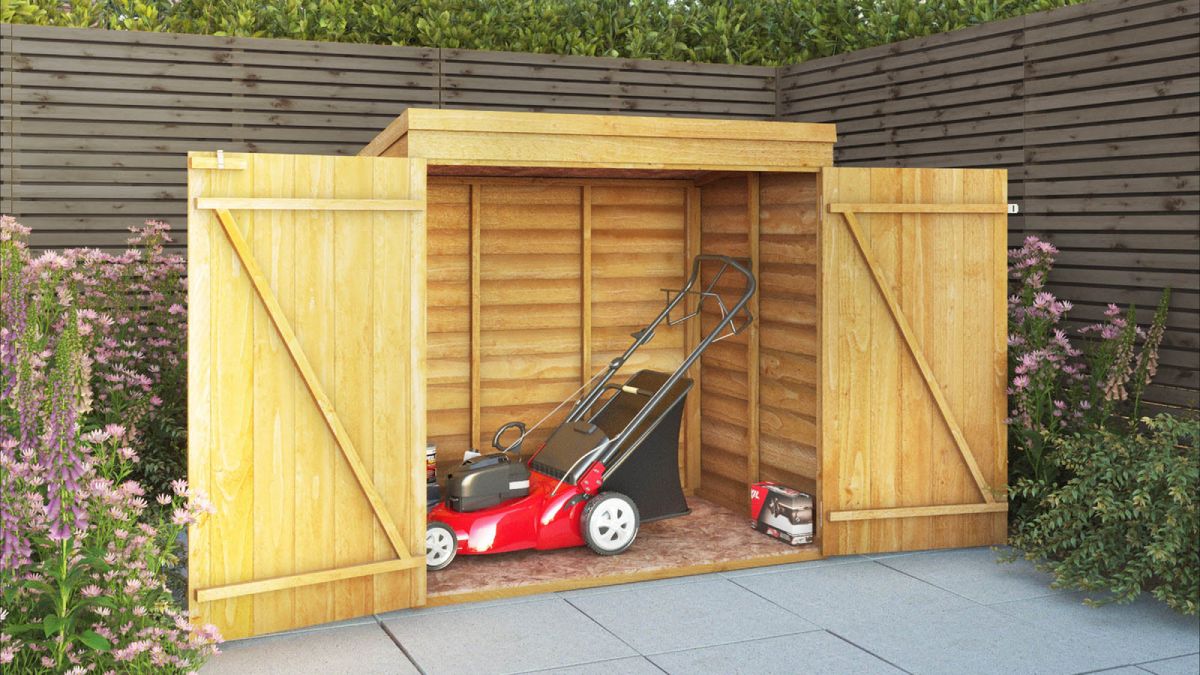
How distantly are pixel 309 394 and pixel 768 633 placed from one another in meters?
1.94

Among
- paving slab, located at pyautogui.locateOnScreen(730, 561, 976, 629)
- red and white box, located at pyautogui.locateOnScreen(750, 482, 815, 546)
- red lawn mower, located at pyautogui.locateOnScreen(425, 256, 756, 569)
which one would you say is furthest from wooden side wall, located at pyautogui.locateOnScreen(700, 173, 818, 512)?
paving slab, located at pyautogui.locateOnScreen(730, 561, 976, 629)

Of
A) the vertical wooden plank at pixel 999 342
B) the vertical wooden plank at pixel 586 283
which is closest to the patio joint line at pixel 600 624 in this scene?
Result: the vertical wooden plank at pixel 586 283

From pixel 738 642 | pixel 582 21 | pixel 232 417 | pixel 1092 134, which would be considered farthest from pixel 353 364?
pixel 582 21

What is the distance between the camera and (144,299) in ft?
20.0

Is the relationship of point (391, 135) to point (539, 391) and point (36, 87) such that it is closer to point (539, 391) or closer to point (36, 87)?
point (539, 391)

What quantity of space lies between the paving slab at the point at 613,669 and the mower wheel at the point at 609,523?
4.07 ft

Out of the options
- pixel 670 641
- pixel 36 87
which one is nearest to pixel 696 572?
pixel 670 641

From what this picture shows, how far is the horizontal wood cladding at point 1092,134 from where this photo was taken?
219 inches

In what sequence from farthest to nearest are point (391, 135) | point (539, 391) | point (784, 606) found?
1. point (539, 391)
2. point (391, 135)
3. point (784, 606)

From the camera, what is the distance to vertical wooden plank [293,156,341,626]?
4523 mm

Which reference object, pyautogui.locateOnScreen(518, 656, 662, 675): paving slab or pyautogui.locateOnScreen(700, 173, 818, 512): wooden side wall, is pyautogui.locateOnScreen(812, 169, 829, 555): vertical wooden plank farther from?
pyautogui.locateOnScreen(518, 656, 662, 675): paving slab

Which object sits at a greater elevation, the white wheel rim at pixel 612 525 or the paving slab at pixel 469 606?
the white wheel rim at pixel 612 525

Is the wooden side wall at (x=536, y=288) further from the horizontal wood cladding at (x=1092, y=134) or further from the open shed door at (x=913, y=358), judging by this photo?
the horizontal wood cladding at (x=1092, y=134)

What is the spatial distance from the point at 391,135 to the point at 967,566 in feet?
10.4
